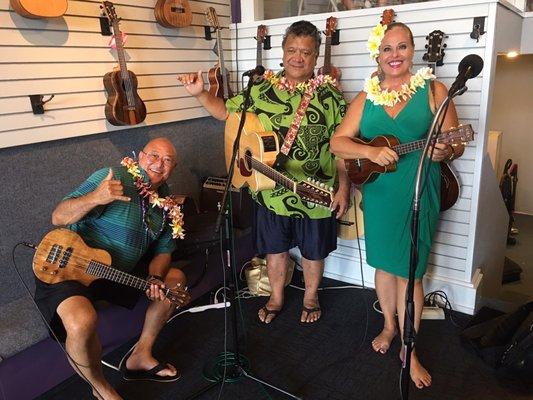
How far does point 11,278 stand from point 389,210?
2028 millimetres

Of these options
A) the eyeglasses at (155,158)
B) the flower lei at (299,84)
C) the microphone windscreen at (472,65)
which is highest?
the microphone windscreen at (472,65)

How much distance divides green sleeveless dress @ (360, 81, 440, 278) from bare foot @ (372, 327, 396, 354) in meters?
0.44

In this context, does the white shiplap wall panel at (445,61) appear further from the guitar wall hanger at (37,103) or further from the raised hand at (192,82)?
the guitar wall hanger at (37,103)

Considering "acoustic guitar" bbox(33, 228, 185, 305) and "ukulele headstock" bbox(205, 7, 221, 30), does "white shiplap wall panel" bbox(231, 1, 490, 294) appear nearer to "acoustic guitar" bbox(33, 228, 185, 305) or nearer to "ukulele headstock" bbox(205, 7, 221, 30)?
"ukulele headstock" bbox(205, 7, 221, 30)

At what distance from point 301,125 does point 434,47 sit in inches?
33.3

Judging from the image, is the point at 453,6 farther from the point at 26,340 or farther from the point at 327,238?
the point at 26,340

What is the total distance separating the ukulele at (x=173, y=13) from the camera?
→ 2.93 m

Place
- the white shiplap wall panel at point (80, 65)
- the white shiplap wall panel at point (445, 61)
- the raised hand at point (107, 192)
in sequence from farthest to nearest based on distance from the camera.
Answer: the white shiplap wall panel at point (445, 61)
the white shiplap wall panel at point (80, 65)
the raised hand at point (107, 192)

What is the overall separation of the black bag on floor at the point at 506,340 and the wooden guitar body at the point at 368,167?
106cm

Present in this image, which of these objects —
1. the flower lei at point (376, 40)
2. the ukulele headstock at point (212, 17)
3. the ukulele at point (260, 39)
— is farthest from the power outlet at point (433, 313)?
the ukulele headstock at point (212, 17)

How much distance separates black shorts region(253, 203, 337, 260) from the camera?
267cm

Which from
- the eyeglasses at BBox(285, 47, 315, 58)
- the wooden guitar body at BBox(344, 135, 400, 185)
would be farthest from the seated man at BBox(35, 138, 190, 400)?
the wooden guitar body at BBox(344, 135, 400, 185)

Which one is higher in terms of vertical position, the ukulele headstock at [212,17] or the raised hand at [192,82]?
the ukulele headstock at [212,17]

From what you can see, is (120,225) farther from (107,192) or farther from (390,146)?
(390,146)
